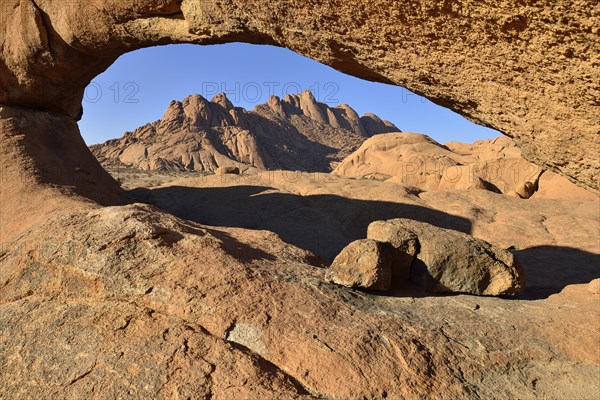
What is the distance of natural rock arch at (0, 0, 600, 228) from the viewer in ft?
12.3

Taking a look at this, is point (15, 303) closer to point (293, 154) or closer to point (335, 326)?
point (335, 326)

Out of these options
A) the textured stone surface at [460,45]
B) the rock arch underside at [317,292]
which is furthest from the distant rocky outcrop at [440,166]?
the rock arch underside at [317,292]

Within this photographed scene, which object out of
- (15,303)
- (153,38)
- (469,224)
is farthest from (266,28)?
(469,224)

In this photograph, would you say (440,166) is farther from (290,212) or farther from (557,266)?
(557,266)

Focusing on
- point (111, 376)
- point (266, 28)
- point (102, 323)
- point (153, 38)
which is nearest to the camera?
point (111, 376)

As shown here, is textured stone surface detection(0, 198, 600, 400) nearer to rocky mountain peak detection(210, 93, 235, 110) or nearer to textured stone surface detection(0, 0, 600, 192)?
textured stone surface detection(0, 0, 600, 192)

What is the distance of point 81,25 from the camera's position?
7.91m

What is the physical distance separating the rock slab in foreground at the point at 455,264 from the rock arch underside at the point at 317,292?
42cm

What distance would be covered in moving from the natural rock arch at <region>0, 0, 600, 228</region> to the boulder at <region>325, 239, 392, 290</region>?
220 cm

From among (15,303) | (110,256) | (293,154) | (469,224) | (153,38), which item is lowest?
(293,154)

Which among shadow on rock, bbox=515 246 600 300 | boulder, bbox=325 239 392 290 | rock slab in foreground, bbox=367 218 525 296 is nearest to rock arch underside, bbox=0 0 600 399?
boulder, bbox=325 239 392 290

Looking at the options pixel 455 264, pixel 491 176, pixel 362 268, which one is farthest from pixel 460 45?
pixel 491 176

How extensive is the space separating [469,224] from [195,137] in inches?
2018

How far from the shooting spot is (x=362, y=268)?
5.32 meters
